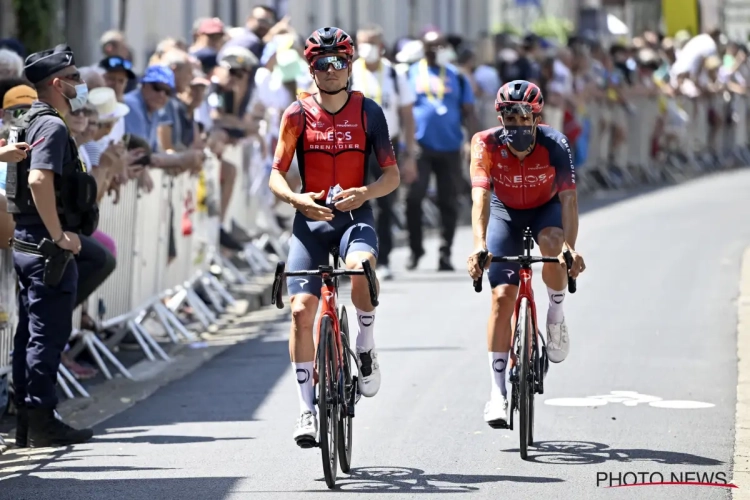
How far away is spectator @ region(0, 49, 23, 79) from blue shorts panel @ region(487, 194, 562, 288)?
3973 millimetres

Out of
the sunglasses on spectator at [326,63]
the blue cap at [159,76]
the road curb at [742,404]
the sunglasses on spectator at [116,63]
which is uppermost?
the sunglasses on spectator at [116,63]

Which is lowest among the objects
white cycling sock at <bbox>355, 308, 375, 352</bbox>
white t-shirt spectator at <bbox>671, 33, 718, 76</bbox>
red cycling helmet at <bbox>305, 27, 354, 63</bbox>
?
white cycling sock at <bbox>355, 308, 375, 352</bbox>

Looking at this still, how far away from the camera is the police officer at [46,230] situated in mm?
9500

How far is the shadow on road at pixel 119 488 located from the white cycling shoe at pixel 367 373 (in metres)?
0.85

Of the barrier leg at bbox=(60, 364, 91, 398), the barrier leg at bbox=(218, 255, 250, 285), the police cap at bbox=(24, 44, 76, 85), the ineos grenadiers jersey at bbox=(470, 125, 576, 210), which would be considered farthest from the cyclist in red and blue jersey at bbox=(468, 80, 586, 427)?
the barrier leg at bbox=(218, 255, 250, 285)

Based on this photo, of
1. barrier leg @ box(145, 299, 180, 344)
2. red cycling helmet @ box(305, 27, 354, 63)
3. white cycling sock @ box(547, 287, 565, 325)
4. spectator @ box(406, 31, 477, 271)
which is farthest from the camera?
spectator @ box(406, 31, 477, 271)

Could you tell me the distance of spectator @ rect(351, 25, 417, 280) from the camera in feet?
56.6

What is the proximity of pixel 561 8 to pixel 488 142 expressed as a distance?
134 ft

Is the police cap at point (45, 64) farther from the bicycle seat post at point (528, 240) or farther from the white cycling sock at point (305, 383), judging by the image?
the bicycle seat post at point (528, 240)

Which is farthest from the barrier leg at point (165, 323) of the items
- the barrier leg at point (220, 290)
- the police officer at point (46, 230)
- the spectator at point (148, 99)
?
the police officer at point (46, 230)

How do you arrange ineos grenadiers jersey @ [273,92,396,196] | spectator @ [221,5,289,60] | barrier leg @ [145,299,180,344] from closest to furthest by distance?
1. ineos grenadiers jersey @ [273,92,396,196]
2. barrier leg @ [145,299,180,344]
3. spectator @ [221,5,289,60]

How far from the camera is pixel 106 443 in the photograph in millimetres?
9820

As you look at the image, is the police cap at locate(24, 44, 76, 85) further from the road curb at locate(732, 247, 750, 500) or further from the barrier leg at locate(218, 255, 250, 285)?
the barrier leg at locate(218, 255, 250, 285)

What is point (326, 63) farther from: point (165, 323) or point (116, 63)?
point (165, 323)
